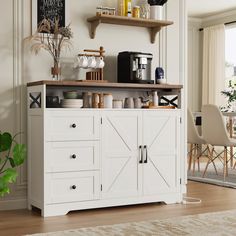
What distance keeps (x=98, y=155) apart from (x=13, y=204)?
83cm

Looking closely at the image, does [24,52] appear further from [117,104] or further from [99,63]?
[117,104]

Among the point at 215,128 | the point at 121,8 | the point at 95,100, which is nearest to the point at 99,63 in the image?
the point at 95,100

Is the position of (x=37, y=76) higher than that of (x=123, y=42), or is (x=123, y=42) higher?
(x=123, y=42)

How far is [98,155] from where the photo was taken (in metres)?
4.30

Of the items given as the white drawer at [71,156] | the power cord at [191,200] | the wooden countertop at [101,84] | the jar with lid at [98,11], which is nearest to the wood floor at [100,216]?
the power cord at [191,200]

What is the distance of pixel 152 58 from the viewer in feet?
16.2

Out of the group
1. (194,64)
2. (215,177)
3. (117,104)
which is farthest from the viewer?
(194,64)

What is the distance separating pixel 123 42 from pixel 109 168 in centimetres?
124

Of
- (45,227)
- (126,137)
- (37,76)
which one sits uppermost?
(37,76)

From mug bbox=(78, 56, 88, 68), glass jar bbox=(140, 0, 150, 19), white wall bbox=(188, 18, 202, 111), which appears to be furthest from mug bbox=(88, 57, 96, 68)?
white wall bbox=(188, 18, 202, 111)

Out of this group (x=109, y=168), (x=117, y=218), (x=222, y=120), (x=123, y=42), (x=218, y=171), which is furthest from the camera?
(x=218, y=171)

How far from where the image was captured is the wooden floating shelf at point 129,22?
4.58m

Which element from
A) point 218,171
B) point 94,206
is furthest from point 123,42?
point 218,171

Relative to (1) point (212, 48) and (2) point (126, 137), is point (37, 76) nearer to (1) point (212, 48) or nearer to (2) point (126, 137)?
(2) point (126, 137)
